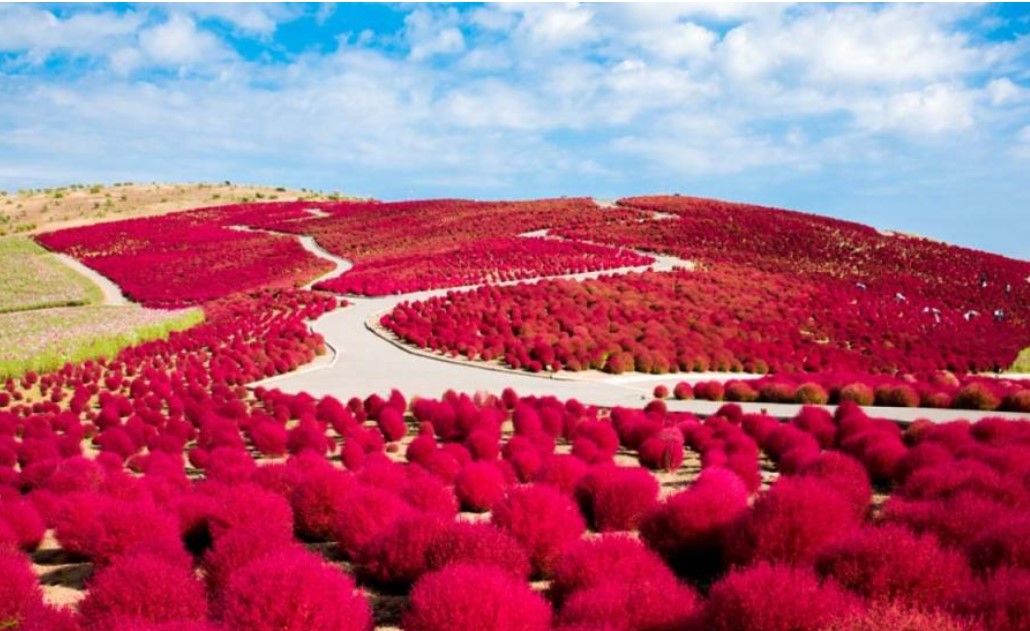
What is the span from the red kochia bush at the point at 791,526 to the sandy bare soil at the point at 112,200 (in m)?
90.6

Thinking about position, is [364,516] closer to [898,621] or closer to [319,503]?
[319,503]

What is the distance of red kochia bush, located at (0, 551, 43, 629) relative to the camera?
5.55 meters

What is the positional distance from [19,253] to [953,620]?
73.4 m

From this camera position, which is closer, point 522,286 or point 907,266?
point 522,286

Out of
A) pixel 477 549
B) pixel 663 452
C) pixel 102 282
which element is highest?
pixel 477 549

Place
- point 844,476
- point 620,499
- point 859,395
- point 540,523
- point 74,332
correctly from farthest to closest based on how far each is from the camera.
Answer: point 74,332
point 859,395
point 620,499
point 844,476
point 540,523

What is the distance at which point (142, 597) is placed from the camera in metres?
5.34

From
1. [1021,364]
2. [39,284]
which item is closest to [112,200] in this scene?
[39,284]

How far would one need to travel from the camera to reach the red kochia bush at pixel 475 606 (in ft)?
15.3

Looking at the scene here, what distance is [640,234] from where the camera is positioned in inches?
2303

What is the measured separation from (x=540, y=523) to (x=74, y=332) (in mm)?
29116

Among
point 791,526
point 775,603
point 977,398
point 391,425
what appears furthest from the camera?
point 977,398

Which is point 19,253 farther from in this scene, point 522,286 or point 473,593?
point 473,593

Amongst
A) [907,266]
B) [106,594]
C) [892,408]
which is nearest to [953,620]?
[106,594]
